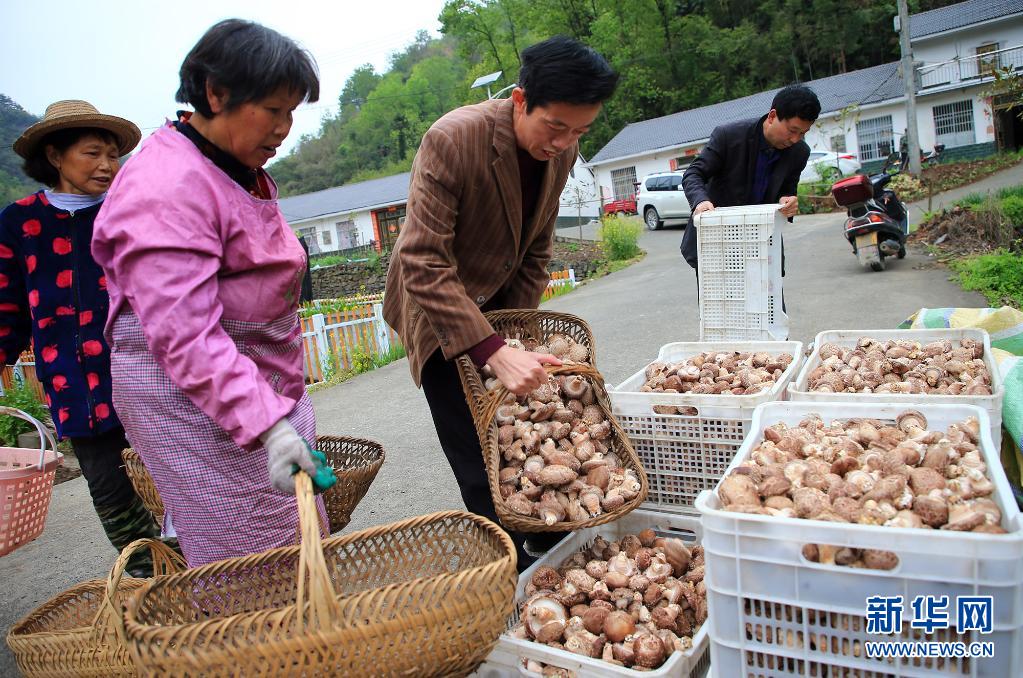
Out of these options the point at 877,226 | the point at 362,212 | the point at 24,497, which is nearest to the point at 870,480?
the point at 24,497

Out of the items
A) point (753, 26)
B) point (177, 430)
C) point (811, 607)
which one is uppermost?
point (753, 26)

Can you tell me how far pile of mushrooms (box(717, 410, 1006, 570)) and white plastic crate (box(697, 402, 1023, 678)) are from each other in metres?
0.04

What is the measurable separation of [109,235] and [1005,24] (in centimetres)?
3805

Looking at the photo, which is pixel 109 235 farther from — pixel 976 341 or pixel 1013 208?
pixel 1013 208

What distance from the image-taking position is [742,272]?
12.6ft

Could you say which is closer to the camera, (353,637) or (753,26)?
(353,637)

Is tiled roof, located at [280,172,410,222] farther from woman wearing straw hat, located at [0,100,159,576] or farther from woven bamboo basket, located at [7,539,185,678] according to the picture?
woven bamboo basket, located at [7,539,185,678]

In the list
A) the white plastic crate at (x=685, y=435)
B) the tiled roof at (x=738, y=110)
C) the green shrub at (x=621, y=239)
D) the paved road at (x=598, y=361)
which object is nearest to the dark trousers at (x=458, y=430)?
the white plastic crate at (x=685, y=435)

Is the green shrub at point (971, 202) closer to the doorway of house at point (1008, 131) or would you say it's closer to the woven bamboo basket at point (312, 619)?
the woven bamboo basket at point (312, 619)

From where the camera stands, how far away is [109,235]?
1724 mm

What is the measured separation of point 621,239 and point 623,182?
22.5 metres

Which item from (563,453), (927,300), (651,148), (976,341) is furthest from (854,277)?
(651,148)

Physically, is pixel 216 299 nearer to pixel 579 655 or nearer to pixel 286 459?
pixel 286 459

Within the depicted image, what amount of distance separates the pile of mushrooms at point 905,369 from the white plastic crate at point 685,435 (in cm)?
19
